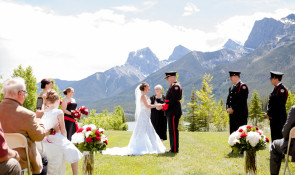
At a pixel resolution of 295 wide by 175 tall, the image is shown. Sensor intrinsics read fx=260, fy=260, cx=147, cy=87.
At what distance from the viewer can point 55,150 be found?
21.4 ft

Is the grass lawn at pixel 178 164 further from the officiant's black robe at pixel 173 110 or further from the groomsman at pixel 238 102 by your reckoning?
the groomsman at pixel 238 102

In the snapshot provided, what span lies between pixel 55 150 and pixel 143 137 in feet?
19.0

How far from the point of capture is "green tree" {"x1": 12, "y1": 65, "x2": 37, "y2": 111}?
37906 millimetres

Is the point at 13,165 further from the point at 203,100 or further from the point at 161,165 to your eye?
the point at 203,100

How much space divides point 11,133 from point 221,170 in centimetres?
614

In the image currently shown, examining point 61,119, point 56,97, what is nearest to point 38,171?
point 61,119

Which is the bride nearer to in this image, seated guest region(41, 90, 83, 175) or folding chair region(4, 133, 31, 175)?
seated guest region(41, 90, 83, 175)

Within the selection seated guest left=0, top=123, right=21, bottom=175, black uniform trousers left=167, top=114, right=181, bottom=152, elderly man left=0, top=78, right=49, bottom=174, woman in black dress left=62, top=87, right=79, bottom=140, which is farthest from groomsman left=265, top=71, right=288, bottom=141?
seated guest left=0, top=123, right=21, bottom=175

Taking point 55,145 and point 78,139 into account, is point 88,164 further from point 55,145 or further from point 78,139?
point 55,145

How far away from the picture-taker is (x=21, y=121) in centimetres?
506

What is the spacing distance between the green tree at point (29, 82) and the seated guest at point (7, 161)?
35862 mm

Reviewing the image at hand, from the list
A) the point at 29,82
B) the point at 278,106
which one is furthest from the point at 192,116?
the point at 278,106

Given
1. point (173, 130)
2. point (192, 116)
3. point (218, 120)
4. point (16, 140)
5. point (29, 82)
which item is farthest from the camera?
point (218, 120)

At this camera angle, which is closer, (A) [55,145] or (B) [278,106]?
(A) [55,145]
